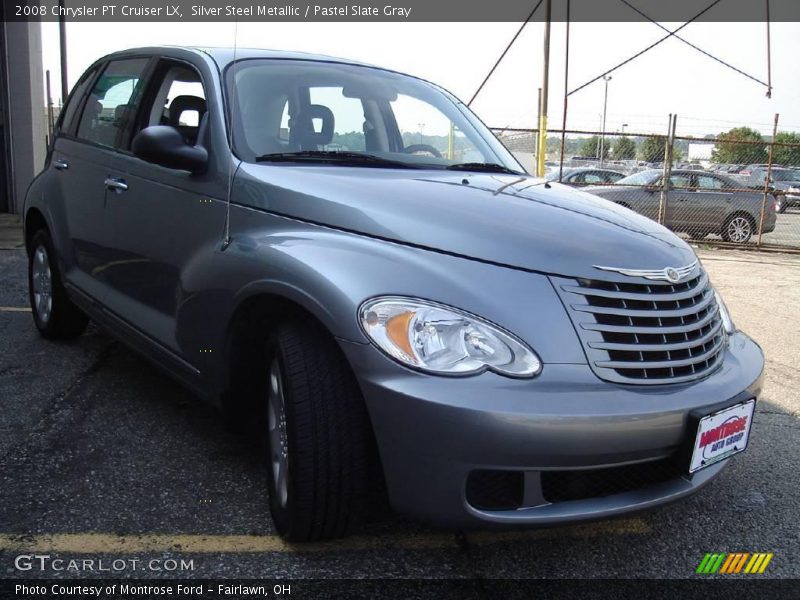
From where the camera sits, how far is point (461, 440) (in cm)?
201

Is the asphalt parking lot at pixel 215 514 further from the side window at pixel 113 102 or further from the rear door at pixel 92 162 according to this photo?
the side window at pixel 113 102

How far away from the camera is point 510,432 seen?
6.59 feet

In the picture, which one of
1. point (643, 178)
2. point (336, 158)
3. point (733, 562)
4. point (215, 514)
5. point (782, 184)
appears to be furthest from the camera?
point (782, 184)

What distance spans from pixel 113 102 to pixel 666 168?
10.7 metres

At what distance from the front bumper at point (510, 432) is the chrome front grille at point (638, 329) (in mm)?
61

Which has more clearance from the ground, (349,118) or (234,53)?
(234,53)

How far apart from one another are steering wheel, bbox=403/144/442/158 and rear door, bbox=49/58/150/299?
137 cm

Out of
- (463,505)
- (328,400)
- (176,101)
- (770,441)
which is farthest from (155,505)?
(770,441)

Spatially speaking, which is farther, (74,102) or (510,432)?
(74,102)

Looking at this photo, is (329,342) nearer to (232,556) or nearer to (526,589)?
(232,556)

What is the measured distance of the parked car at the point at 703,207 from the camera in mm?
13273

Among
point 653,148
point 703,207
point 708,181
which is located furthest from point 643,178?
point 653,148

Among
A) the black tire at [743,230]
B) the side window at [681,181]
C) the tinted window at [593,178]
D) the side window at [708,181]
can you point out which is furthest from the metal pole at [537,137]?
the black tire at [743,230]

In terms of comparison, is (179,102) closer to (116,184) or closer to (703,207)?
(116,184)
